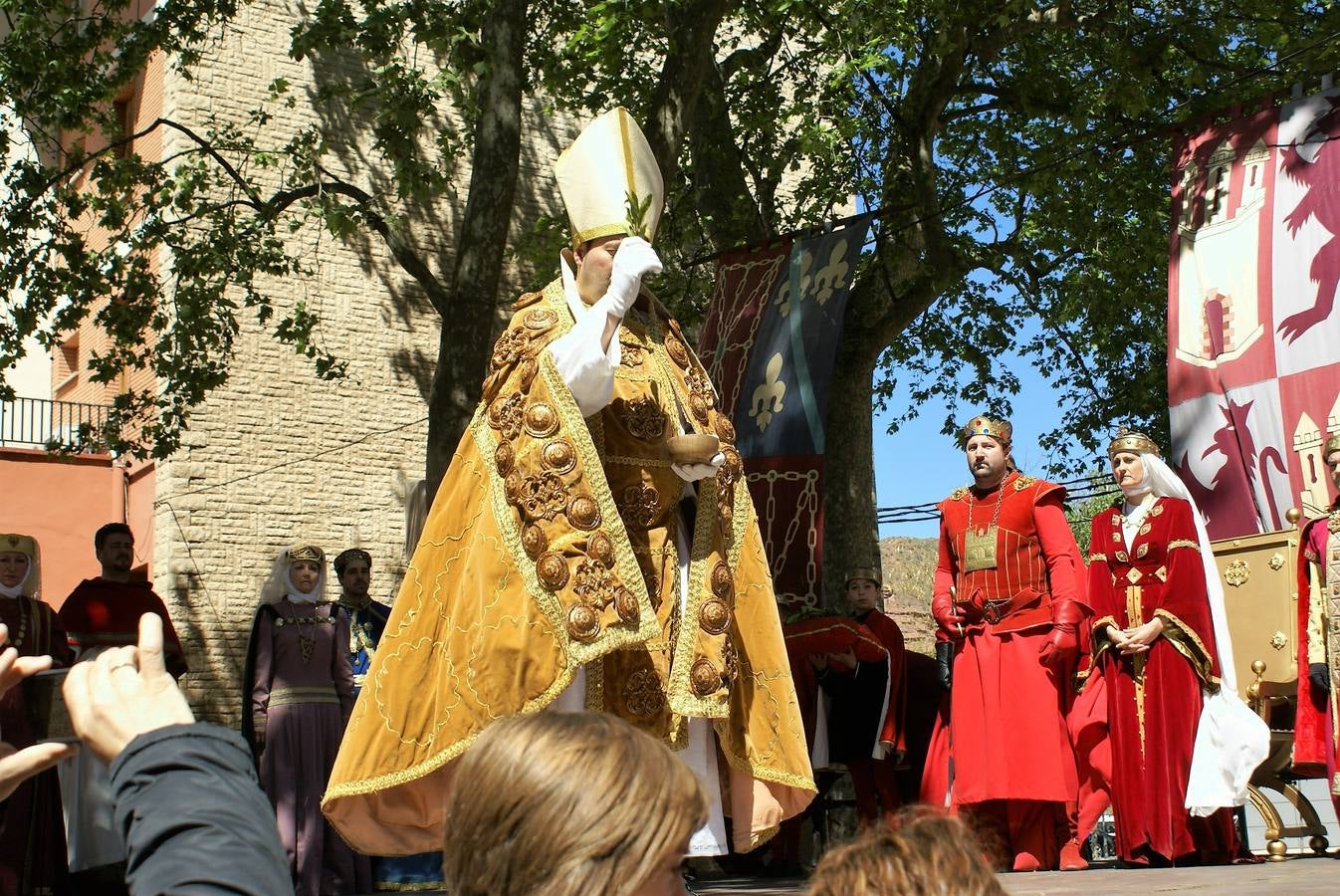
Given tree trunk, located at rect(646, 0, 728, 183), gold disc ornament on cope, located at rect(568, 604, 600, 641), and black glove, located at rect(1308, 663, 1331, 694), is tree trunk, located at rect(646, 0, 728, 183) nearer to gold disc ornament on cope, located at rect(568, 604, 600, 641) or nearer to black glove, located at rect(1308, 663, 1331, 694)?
black glove, located at rect(1308, 663, 1331, 694)

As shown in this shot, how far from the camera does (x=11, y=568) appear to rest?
24.8 ft

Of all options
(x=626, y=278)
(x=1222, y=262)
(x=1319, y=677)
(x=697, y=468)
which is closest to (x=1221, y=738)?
(x=1319, y=677)

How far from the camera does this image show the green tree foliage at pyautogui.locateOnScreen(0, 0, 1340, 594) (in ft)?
32.7

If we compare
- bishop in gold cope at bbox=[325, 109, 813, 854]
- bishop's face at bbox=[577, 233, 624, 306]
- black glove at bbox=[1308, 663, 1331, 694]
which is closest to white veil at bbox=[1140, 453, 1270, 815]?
black glove at bbox=[1308, 663, 1331, 694]

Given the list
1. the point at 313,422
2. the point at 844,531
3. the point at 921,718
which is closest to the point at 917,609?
the point at 313,422

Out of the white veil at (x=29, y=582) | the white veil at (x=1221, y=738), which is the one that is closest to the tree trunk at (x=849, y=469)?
the white veil at (x=1221, y=738)

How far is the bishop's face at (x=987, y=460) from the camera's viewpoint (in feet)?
23.5

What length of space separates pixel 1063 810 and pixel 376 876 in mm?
3771

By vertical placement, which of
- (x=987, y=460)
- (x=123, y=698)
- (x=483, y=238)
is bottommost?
(x=123, y=698)

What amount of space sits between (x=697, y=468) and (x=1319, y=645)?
3.75m

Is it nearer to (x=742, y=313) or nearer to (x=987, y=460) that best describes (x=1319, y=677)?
(x=987, y=460)

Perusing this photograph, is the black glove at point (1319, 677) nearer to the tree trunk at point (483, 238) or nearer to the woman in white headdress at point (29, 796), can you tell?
the tree trunk at point (483, 238)

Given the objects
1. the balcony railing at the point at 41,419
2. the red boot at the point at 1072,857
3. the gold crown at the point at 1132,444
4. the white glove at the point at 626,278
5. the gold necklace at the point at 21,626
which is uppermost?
the balcony railing at the point at 41,419

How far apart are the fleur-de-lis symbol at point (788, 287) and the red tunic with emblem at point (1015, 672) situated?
2679mm
